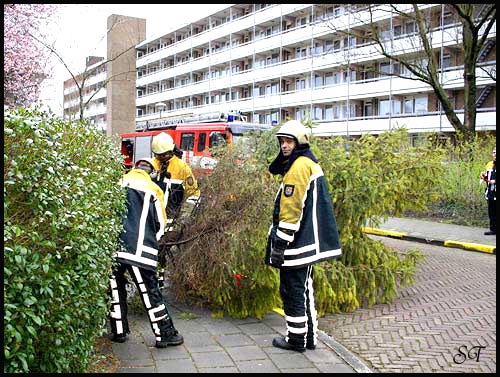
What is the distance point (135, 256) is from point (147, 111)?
64984 mm

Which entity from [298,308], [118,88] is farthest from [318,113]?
[298,308]

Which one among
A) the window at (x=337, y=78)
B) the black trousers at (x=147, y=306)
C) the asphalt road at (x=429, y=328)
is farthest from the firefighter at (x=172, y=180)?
the window at (x=337, y=78)

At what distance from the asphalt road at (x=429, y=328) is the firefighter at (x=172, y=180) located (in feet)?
6.36

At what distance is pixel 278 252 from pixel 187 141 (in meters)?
17.3

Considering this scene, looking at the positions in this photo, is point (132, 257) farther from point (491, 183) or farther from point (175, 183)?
point (491, 183)

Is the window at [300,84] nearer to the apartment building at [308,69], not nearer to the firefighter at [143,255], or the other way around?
the apartment building at [308,69]

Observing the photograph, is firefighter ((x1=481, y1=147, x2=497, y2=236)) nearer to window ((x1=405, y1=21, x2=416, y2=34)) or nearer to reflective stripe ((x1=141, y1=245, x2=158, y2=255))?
reflective stripe ((x1=141, y1=245, x2=158, y2=255))

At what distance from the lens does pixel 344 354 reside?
4625 millimetres

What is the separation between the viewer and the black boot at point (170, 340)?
15.0 ft

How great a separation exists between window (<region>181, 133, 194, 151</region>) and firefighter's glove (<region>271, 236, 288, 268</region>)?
16610mm

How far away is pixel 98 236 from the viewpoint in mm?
3477

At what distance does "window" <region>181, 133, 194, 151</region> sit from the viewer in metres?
21.1

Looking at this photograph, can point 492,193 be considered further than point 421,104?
No

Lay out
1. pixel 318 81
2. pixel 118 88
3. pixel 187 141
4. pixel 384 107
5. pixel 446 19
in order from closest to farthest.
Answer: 1. pixel 187 141
2. pixel 446 19
3. pixel 384 107
4. pixel 318 81
5. pixel 118 88
